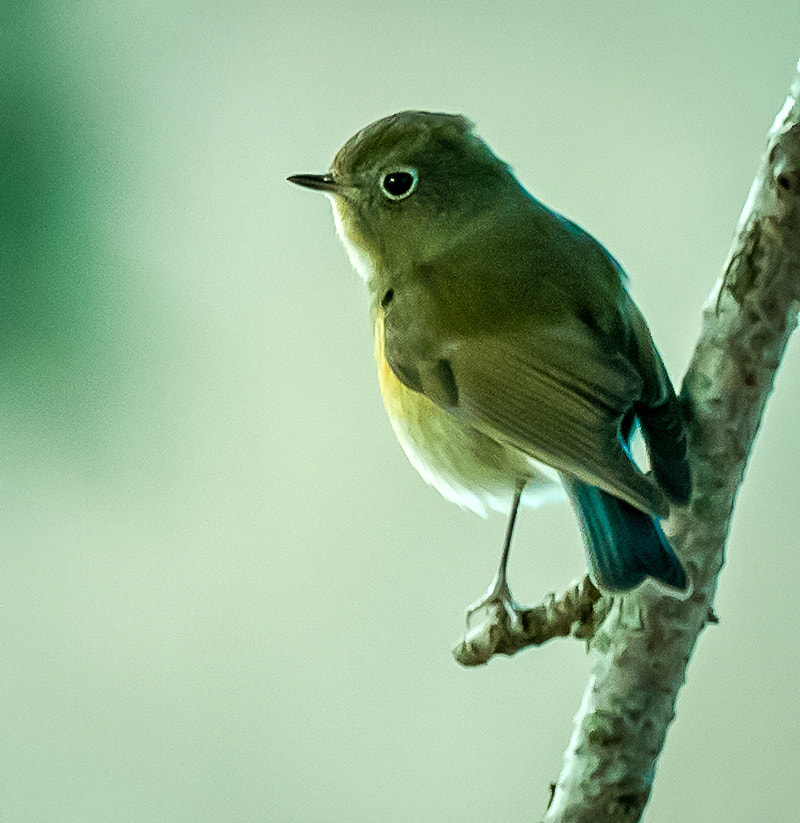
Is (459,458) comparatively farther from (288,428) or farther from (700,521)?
(288,428)

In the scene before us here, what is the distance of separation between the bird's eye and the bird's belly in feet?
0.41

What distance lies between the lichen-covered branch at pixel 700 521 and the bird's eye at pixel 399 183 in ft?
1.03

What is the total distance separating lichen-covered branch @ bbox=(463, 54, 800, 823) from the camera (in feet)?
2.26

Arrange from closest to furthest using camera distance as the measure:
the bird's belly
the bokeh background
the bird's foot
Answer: the bird's foot, the bird's belly, the bokeh background

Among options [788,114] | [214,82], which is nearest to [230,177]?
[214,82]

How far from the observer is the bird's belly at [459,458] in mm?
896

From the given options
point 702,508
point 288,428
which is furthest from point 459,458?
point 288,428

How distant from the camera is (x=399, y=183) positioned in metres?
0.95

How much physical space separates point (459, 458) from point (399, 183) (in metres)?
0.25

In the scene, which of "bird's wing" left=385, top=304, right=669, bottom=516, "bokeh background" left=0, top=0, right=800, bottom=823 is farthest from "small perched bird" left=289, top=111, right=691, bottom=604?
"bokeh background" left=0, top=0, right=800, bottom=823

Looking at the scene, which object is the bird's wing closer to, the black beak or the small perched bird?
the small perched bird

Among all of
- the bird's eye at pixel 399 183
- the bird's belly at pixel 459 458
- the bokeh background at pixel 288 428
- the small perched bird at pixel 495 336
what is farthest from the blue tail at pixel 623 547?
the bokeh background at pixel 288 428

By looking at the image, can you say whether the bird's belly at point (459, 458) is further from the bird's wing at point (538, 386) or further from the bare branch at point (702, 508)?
the bare branch at point (702, 508)

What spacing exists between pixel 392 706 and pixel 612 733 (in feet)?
2.09
